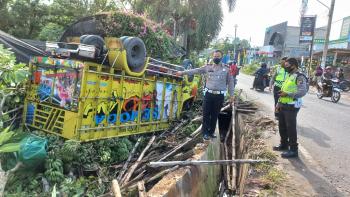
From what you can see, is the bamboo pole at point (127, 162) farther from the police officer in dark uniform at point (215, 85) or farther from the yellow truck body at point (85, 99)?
the police officer in dark uniform at point (215, 85)

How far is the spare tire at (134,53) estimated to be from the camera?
6801 mm

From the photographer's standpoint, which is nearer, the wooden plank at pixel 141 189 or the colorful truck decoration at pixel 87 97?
the wooden plank at pixel 141 189

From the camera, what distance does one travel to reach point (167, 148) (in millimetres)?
7219

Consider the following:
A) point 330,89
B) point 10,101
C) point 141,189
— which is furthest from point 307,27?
point 141,189

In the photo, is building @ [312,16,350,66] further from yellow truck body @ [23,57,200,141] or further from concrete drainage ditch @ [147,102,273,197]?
yellow truck body @ [23,57,200,141]

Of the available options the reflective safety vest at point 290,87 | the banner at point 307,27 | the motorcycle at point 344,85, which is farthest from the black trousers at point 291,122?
the banner at point 307,27

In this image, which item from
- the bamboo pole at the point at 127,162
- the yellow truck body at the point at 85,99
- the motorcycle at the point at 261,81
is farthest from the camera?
the motorcycle at the point at 261,81

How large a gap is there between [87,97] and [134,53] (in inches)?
56.9

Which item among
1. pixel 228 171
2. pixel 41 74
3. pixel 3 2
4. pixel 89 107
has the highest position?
pixel 3 2

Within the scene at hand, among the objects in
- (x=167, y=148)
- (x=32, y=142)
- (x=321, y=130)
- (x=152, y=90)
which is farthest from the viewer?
(x=321, y=130)

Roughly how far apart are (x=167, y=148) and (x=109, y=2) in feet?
61.1

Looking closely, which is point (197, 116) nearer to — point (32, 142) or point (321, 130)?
point (321, 130)

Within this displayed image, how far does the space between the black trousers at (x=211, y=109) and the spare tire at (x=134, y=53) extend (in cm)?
144

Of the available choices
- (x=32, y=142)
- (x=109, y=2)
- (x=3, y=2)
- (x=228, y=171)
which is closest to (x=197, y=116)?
(x=228, y=171)
